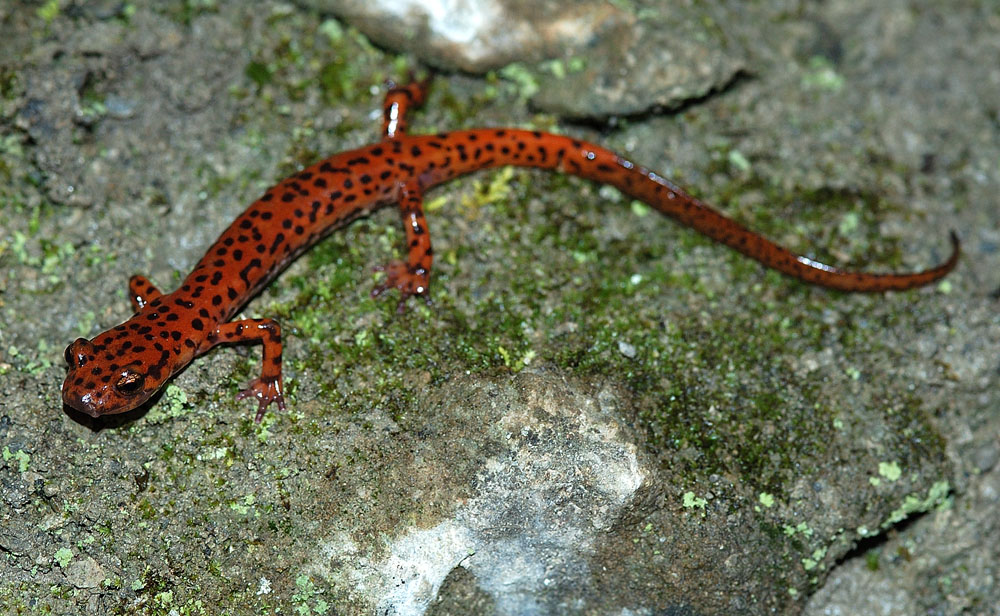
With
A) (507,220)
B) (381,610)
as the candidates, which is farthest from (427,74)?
(381,610)

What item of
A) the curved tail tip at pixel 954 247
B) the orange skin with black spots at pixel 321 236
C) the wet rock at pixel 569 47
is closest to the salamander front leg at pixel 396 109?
the orange skin with black spots at pixel 321 236

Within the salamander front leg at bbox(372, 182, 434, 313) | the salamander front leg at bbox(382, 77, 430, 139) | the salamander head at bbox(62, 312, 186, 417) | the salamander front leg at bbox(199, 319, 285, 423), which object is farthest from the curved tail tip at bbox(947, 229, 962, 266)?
the salamander head at bbox(62, 312, 186, 417)

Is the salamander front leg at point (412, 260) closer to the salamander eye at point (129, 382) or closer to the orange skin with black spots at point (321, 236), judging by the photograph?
the orange skin with black spots at point (321, 236)

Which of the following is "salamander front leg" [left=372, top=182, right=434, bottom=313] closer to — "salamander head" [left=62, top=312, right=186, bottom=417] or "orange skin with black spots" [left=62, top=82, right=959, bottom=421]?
"orange skin with black spots" [left=62, top=82, right=959, bottom=421]

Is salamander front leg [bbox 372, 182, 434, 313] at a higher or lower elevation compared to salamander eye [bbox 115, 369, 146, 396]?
lower

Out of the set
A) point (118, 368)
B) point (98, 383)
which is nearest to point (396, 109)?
point (118, 368)

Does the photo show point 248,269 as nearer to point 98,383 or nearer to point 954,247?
point 98,383
